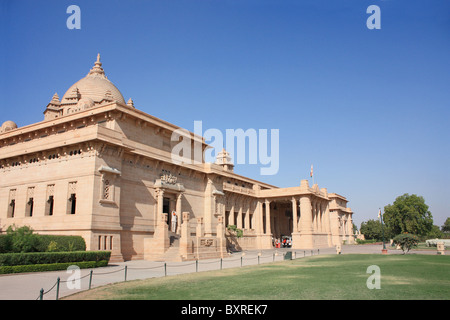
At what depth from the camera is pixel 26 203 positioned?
29219mm

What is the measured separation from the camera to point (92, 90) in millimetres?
42469

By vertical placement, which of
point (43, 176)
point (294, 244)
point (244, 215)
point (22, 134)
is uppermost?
point (22, 134)

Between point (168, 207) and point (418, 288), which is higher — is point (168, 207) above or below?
above

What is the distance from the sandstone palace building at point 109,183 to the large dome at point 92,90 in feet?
0.40

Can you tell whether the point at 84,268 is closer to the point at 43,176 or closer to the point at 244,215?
the point at 43,176

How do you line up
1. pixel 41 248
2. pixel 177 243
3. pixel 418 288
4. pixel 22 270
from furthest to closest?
pixel 177 243 < pixel 41 248 < pixel 22 270 < pixel 418 288

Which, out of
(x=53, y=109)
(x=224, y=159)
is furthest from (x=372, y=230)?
(x=53, y=109)

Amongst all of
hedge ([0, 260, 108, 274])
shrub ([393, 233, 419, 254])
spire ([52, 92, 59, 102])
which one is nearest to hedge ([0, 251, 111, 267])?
hedge ([0, 260, 108, 274])

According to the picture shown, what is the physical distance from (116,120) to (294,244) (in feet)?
105

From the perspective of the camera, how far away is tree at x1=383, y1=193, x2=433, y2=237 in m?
76.1

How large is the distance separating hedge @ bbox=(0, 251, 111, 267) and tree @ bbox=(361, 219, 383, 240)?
292 ft

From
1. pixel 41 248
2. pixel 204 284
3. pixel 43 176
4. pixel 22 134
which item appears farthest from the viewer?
pixel 22 134

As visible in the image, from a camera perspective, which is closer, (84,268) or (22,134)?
(84,268)

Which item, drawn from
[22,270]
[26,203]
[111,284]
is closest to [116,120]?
[26,203]
